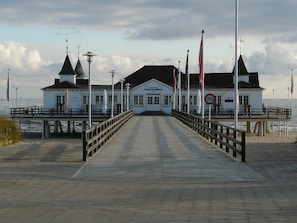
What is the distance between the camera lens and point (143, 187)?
457 inches

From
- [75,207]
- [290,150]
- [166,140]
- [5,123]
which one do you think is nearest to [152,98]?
[5,123]

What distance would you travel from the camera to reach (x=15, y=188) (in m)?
11.3

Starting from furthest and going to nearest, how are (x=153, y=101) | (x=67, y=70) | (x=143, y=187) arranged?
1. (x=67, y=70)
2. (x=153, y=101)
3. (x=143, y=187)

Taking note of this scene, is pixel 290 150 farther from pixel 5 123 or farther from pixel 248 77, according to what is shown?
pixel 248 77

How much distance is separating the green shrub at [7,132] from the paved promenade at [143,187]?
665cm

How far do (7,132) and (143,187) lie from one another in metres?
17.7

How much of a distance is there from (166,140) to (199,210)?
47.1 ft

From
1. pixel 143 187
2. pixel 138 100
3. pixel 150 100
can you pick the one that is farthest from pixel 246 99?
pixel 143 187

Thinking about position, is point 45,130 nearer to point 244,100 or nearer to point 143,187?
point 244,100

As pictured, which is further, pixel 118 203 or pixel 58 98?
pixel 58 98

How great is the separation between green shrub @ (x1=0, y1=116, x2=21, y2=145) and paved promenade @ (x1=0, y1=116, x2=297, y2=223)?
6.65 meters

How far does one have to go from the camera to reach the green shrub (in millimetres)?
25344

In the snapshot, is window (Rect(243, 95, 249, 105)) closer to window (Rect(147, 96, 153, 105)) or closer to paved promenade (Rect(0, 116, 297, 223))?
window (Rect(147, 96, 153, 105))

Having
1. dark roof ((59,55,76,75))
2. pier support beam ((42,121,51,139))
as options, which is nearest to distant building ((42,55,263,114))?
dark roof ((59,55,76,75))
